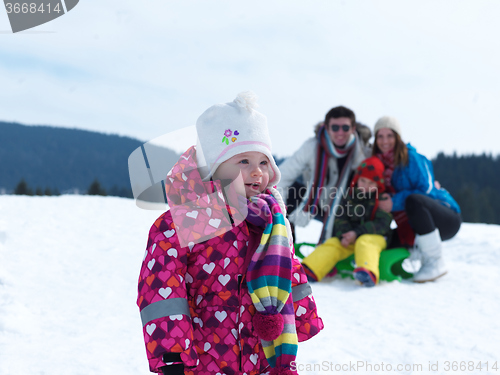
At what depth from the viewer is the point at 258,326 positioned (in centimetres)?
137

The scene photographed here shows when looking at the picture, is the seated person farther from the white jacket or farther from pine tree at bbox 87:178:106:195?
pine tree at bbox 87:178:106:195

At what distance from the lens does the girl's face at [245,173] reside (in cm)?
150

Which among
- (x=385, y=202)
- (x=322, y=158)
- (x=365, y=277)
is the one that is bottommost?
(x=365, y=277)

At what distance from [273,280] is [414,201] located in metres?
3.20

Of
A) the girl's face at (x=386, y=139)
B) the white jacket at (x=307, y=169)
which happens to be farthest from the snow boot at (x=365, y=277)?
the girl's face at (x=386, y=139)

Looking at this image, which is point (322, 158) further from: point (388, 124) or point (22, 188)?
point (22, 188)

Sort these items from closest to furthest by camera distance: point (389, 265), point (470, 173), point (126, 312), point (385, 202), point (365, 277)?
point (126, 312), point (365, 277), point (389, 265), point (385, 202), point (470, 173)

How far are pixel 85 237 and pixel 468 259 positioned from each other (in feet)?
14.3

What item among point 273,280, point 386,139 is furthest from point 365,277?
point 273,280

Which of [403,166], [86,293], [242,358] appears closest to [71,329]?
[86,293]

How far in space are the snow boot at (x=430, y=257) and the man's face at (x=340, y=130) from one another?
118cm

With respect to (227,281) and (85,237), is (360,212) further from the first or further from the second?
(227,281)

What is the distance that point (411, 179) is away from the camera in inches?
174

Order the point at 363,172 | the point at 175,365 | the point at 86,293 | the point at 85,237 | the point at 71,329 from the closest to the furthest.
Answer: the point at 175,365
the point at 71,329
the point at 86,293
the point at 363,172
the point at 85,237
